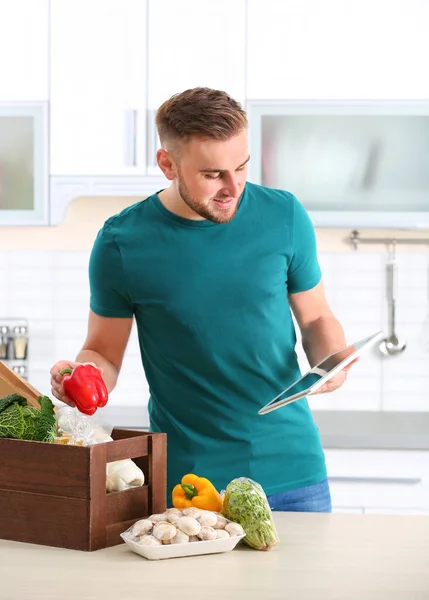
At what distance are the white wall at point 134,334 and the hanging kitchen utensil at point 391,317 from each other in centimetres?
3

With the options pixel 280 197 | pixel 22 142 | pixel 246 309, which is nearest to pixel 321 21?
pixel 22 142

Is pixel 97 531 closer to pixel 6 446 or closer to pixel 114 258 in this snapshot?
pixel 6 446

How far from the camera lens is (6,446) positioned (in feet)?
4.88

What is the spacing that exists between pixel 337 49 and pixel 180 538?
2.31m

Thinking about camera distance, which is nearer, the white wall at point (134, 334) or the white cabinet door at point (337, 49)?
the white cabinet door at point (337, 49)

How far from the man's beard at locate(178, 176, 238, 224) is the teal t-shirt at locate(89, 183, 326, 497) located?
3.0 inches

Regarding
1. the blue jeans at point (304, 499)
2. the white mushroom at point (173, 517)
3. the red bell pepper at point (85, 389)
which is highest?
the red bell pepper at point (85, 389)

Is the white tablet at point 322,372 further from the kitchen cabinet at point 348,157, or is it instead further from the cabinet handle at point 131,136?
the cabinet handle at point 131,136

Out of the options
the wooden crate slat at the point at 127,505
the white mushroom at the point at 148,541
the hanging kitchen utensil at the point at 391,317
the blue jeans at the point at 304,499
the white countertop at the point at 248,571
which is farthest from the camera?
the hanging kitchen utensil at the point at 391,317

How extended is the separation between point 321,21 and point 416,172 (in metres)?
0.61

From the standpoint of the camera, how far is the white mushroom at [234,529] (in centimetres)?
140

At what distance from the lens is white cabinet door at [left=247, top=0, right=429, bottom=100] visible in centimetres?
326

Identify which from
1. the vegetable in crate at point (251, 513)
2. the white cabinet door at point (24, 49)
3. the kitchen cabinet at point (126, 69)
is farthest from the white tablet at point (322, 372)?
the white cabinet door at point (24, 49)

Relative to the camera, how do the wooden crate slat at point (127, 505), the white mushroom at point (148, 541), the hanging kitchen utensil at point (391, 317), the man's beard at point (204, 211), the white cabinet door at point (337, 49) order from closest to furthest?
the white mushroom at point (148, 541) → the wooden crate slat at point (127, 505) → the man's beard at point (204, 211) → the white cabinet door at point (337, 49) → the hanging kitchen utensil at point (391, 317)
